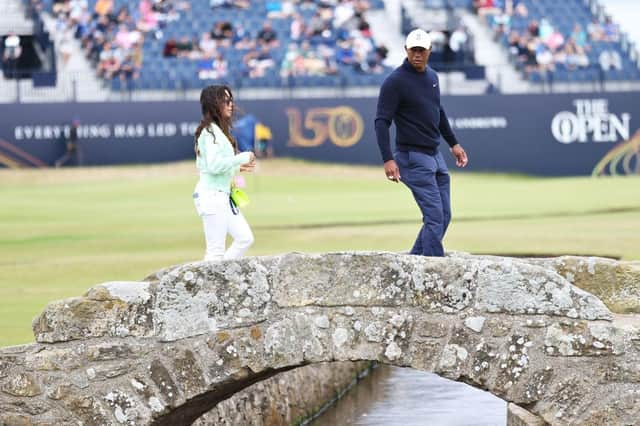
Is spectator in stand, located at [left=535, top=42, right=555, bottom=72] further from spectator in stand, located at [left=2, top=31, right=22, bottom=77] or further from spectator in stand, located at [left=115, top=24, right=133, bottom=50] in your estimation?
spectator in stand, located at [left=2, top=31, right=22, bottom=77]

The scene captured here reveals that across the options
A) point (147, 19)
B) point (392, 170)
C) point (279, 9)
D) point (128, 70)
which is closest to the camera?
point (392, 170)

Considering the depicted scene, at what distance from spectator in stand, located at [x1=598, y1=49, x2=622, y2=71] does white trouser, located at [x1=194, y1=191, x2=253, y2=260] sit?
100 ft

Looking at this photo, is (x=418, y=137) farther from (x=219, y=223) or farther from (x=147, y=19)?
(x=147, y=19)

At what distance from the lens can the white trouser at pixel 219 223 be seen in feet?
31.9

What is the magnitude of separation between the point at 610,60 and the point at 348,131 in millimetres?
8642

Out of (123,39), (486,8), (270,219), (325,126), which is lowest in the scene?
(270,219)

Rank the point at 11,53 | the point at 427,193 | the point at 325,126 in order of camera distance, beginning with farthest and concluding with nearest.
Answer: the point at 11,53, the point at 325,126, the point at 427,193

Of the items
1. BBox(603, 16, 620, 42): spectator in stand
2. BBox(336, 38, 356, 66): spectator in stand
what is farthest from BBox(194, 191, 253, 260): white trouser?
BBox(603, 16, 620, 42): spectator in stand

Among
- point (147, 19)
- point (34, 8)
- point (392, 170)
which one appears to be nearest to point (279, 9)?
point (147, 19)

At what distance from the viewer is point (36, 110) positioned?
110ft

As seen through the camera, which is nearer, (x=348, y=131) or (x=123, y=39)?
(x=348, y=131)

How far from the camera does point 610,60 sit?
130 feet

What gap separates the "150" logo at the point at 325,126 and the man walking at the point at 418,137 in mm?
25623

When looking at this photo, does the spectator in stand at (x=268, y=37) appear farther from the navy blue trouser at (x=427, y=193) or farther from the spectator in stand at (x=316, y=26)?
the navy blue trouser at (x=427, y=193)
